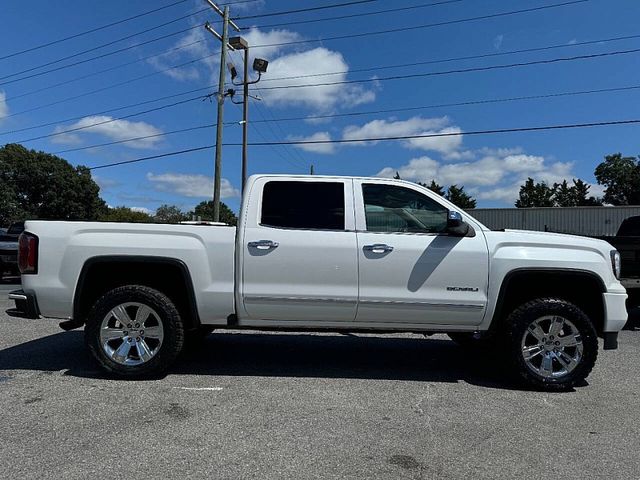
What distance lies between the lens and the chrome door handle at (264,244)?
5016 mm

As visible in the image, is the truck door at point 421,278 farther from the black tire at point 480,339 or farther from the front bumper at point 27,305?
the front bumper at point 27,305

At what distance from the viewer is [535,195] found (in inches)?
2411

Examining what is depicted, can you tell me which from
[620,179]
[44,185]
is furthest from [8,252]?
[620,179]

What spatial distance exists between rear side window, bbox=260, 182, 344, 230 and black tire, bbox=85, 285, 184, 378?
4.26 ft

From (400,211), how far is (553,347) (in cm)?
201

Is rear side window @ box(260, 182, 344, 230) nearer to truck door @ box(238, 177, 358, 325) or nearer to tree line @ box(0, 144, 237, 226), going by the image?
→ truck door @ box(238, 177, 358, 325)

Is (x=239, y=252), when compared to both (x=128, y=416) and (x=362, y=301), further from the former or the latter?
(x=128, y=416)

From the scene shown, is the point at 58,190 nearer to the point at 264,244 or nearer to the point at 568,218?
the point at 568,218

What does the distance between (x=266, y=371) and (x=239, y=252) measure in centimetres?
138

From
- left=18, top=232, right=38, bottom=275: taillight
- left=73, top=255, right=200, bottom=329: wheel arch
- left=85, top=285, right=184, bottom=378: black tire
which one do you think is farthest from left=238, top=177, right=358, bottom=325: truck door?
left=18, top=232, right=38, bottom=275: taillight

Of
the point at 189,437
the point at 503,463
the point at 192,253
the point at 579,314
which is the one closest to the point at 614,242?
the point at 579,314

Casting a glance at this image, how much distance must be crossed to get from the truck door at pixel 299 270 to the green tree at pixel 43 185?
65.2 meters

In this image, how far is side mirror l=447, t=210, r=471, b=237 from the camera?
16.1 ft

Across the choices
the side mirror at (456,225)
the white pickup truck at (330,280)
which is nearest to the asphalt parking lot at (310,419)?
the white pickup truck at (330,280)
